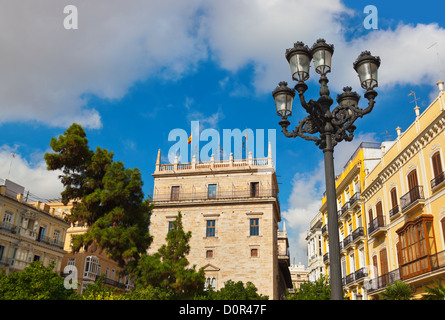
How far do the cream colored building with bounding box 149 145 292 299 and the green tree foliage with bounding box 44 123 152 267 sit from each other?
15.9 meters

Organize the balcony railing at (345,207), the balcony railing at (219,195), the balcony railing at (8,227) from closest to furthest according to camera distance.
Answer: the balcony railing at (8,227) → the balcony railing at (345,207) → the balcony railing at (219,195)

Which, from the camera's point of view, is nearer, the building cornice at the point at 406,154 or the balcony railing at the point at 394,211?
the building cornice at the point at 406,154

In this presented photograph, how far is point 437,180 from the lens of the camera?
734 inches

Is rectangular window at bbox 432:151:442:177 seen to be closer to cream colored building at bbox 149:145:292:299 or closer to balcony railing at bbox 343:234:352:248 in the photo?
balcony railing at bbox 343:234:352:248

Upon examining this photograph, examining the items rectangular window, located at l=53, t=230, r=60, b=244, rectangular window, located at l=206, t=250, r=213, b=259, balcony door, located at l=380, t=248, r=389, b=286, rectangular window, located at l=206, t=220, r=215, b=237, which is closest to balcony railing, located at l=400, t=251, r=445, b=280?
balcony door, located at l=380, t=248, r=389, b=286

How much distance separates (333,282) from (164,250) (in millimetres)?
14674

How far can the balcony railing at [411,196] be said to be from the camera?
20.1m

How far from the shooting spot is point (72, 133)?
19.7m

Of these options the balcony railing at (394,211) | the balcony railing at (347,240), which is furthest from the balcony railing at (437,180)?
the balcony railing at (347,240)

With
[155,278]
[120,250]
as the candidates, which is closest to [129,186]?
[120,250]

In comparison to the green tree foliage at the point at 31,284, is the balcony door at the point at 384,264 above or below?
above

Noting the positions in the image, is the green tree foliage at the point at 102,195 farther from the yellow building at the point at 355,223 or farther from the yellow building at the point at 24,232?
the yellow building at the point at 355,223
